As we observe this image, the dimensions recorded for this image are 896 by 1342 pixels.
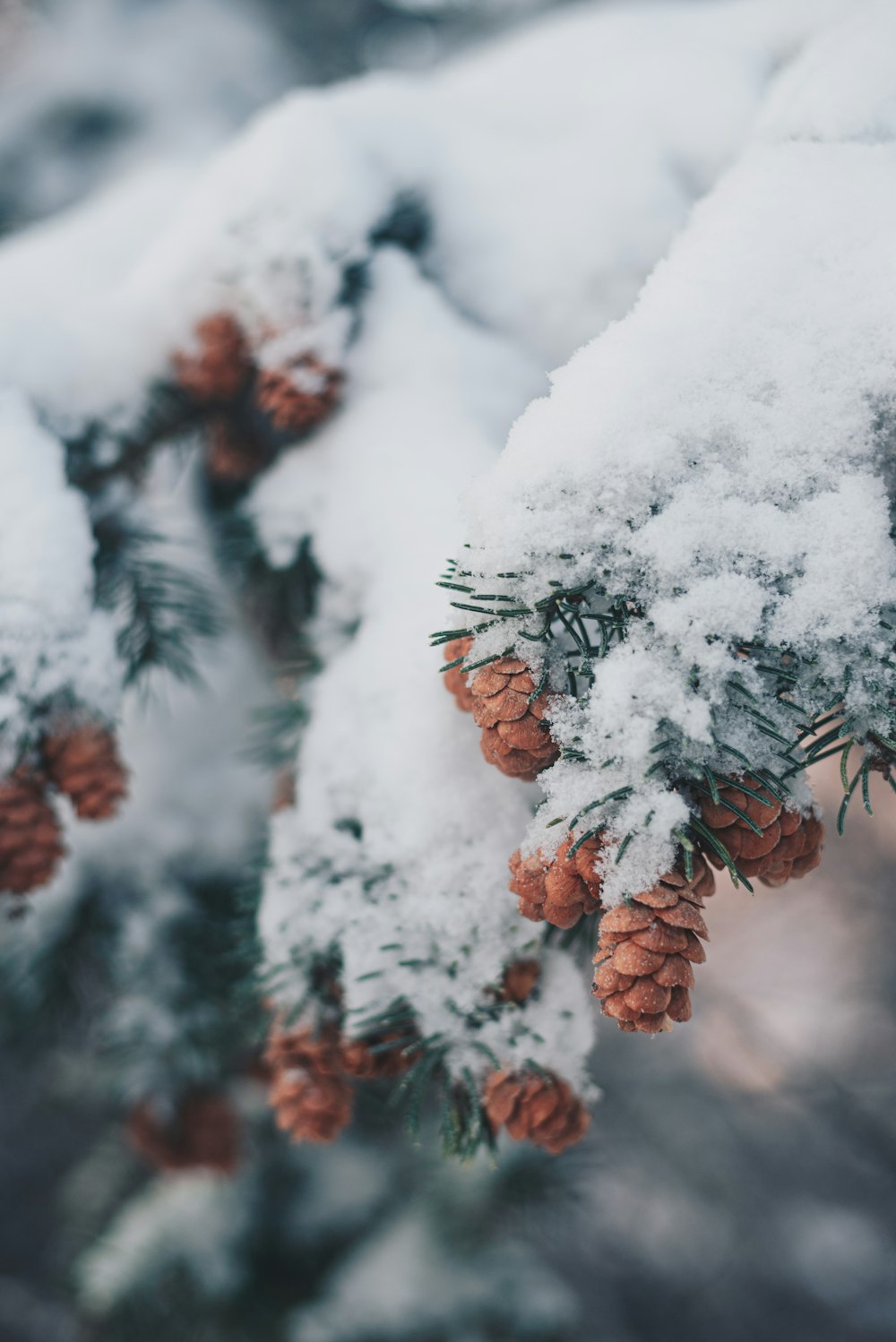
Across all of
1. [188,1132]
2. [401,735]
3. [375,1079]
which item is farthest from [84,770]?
[188,1132]

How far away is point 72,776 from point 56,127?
210 cm

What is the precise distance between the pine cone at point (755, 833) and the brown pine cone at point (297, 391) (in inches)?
28.6

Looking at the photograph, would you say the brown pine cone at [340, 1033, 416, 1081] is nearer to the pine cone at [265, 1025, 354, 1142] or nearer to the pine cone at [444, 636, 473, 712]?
the pine cone at [265, 1025, 354, 1142]

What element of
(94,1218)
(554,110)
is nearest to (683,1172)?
(94,1218)

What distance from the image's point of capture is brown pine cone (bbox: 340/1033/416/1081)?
819 mm

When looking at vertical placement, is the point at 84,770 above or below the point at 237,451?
below

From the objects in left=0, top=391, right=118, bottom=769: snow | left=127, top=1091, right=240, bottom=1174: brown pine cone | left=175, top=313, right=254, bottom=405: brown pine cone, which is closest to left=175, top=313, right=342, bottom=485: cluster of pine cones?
left=175, top=313, right=254, bottom=405: brown pine cone

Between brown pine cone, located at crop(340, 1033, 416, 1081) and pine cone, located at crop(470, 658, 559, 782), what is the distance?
38cm

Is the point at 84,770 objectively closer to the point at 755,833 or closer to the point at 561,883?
the point at 561,883

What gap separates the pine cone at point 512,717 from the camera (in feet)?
1.92

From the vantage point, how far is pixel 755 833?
558mm

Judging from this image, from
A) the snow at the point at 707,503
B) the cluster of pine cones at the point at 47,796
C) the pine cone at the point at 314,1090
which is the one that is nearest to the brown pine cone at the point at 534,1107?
the pine cone at the point at 314,1090

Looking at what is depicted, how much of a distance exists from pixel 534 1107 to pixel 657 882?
1.11ft

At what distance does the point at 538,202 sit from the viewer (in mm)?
1229
